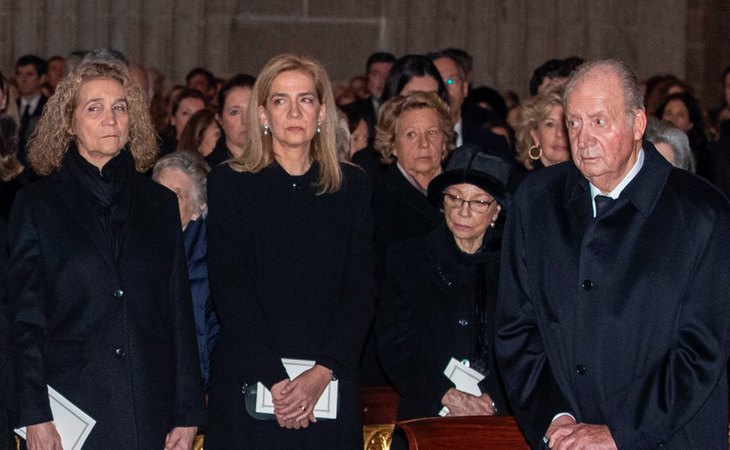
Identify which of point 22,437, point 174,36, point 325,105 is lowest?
point 22,437

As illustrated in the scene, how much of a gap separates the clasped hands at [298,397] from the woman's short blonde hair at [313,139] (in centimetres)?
69

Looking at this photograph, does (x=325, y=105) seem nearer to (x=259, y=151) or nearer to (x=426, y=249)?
(x=259, y=151)

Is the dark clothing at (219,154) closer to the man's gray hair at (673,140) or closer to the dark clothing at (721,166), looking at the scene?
the man's gray hair at (673,140)

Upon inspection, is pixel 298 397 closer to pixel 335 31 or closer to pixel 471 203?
pixel 471 203

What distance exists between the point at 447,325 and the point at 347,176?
72cm

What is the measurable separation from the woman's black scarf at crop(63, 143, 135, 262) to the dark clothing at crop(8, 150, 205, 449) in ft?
0.04

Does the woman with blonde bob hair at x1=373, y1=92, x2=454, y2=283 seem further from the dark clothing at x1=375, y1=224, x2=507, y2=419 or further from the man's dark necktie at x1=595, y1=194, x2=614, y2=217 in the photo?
the man's dark necktie at x1=595, y1=194, x2=614, y2=217

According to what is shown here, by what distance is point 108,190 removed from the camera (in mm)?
4688

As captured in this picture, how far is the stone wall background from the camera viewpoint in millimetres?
12758

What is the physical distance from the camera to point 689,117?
9492 mm

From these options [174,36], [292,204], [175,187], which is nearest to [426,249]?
[292,204]

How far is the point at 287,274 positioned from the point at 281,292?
0.07 m

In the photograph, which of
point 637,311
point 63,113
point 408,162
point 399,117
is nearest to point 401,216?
point 408,162

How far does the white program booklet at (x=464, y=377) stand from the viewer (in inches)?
211
